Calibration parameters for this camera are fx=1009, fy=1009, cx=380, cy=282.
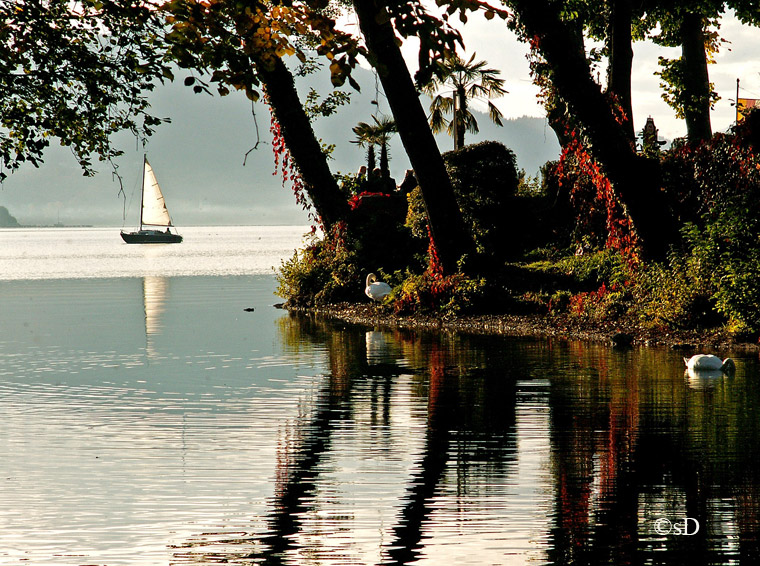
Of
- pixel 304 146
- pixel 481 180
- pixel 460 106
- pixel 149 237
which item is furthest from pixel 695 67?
pixel 149 237

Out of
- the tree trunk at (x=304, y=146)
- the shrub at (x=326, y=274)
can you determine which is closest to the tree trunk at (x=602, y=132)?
the tree trunk at (x=304, y=146)

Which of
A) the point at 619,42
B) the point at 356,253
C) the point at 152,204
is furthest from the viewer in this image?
the point at 152,204

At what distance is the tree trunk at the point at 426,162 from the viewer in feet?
63.4

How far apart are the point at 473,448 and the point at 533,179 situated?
911 inches

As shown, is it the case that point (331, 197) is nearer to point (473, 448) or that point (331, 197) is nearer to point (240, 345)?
point (240, 345)

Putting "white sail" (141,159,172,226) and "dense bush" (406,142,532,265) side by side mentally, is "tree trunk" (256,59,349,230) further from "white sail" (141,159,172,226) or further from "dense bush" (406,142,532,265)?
"white sail" (141,159,172,226)

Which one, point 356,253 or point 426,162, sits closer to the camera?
point 426,162

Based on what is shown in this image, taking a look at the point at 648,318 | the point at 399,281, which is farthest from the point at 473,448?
the point at 399,281

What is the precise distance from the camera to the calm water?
5727 millimetres

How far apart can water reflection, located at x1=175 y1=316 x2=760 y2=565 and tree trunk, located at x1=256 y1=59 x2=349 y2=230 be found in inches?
450

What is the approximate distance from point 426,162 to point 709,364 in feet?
29.1

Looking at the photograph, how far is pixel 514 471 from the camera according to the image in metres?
7.38

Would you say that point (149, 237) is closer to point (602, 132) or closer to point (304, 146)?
point (304, 146)

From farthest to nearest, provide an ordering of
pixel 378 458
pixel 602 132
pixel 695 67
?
pixel 695 67
pixel 602 132
pixel 378 458
